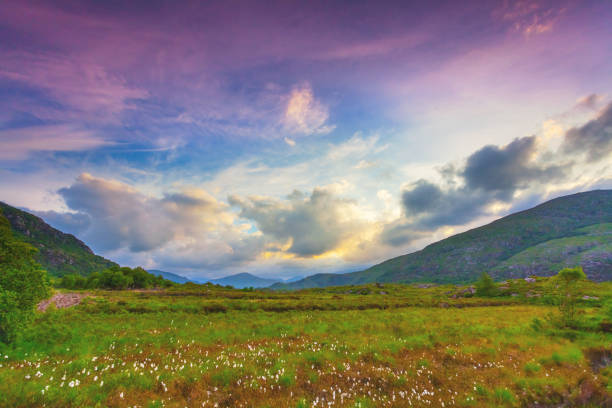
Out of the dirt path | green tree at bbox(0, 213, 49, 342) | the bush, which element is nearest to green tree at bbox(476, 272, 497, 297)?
green tree at bbox(0, 213, 49, 342)

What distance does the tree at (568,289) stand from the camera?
22.0 m

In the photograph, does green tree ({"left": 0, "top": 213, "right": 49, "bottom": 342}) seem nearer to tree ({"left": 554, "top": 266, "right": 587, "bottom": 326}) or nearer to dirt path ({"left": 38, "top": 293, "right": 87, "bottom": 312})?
dirt path ({"left": 38, "top": 293, "right": 87, "bottom": 312})

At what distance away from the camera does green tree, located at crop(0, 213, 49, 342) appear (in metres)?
11.7

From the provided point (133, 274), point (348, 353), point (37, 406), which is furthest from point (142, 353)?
point (133, 274)

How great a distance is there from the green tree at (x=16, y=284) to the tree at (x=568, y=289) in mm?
37345

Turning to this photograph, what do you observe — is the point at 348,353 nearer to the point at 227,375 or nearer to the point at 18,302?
the point at 227,375

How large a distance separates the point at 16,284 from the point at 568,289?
39.5 m

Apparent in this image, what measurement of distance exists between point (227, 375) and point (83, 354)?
318 inches

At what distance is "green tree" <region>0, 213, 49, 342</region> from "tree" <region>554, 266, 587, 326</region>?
3735 centimetres

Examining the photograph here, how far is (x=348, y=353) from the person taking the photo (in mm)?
13914

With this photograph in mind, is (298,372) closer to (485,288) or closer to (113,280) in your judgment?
(485,288)

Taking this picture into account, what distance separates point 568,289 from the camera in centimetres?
2247

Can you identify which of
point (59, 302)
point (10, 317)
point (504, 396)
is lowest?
point (504, 396)

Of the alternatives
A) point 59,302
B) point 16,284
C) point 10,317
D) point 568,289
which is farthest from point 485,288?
point 59,302
